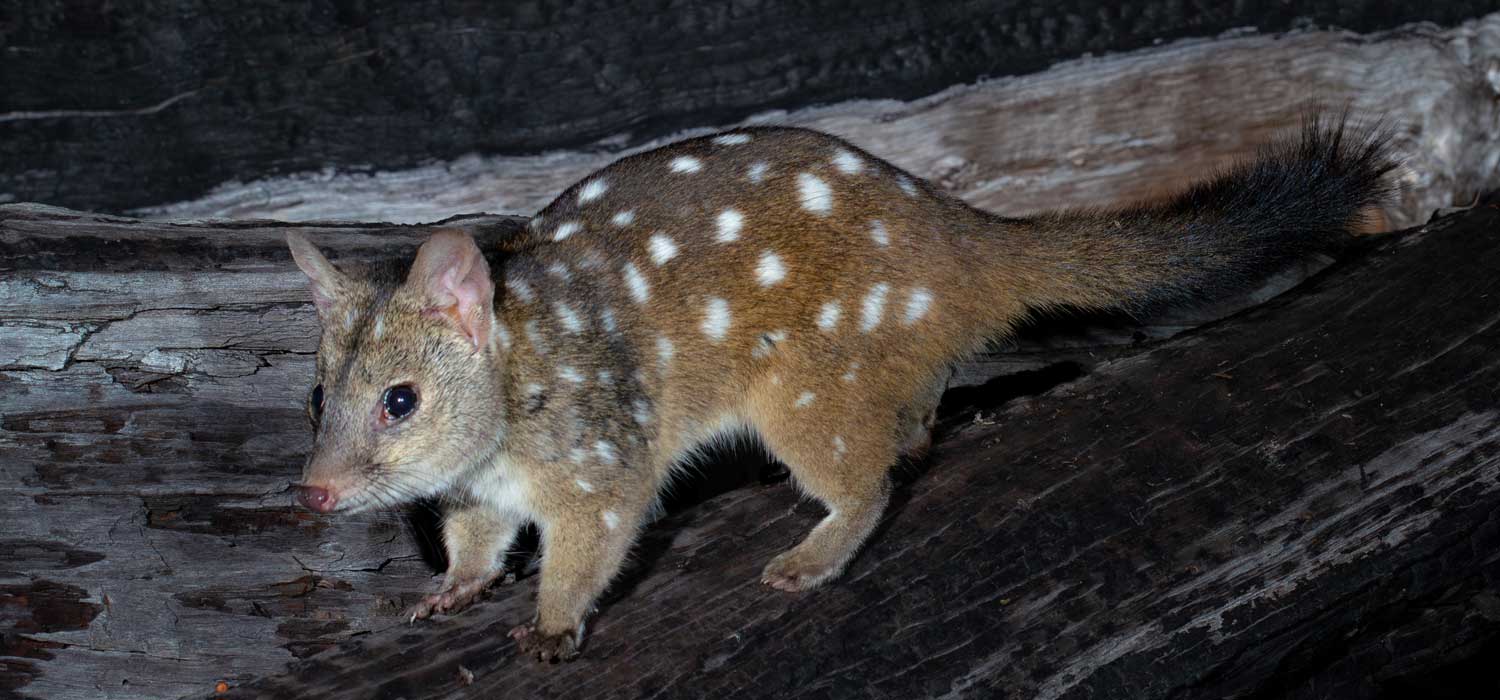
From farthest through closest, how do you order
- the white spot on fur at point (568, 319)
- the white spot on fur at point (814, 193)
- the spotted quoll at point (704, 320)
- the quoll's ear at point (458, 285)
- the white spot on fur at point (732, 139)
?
the white spot on fur at point (732, 139) < the white spot on fur at point (814, 193) < the white spot on fur at point (568, 319) < the spotted quoll at point (704, 320) < the quoll's ear at point (458, 285)

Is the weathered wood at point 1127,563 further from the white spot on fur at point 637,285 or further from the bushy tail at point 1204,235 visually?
the white spot on fur at point 637,285

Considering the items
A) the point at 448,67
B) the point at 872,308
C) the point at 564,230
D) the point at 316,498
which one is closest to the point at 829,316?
the point at 872,308

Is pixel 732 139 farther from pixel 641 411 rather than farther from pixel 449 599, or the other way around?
pixel 449 599

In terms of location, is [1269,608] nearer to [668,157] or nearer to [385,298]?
[668,157]

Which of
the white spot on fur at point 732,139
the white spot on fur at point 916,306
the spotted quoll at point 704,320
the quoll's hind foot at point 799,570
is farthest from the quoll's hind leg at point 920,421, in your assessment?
the white spot on fur at point 732,139

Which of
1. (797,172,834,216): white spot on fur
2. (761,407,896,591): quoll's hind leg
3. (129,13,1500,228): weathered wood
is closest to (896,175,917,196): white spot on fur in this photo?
(797,172,834,216): white spot on fur

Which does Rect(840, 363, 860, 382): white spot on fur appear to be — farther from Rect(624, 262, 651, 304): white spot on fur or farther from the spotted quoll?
Rect(624, 262, 651, 304): white spot on fur
